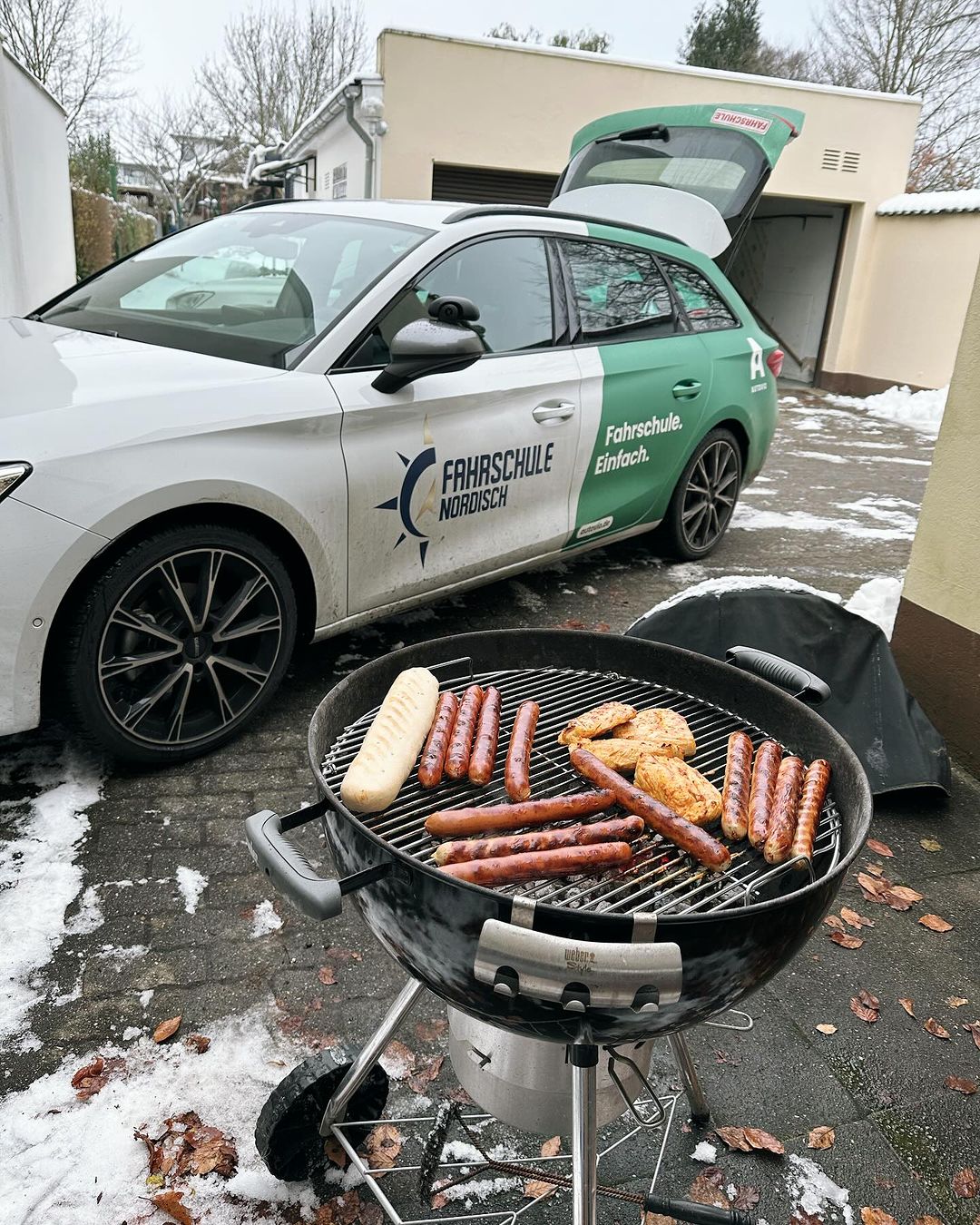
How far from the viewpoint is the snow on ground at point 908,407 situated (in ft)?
45.0

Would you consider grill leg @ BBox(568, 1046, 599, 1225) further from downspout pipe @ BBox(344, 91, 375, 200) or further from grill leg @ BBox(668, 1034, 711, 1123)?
downspout pipe @ BBox(344, 91, 375, 200)

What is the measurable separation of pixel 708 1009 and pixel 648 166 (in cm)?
671

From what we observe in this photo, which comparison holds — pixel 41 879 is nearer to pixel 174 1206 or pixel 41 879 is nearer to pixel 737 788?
pixel 174 1206

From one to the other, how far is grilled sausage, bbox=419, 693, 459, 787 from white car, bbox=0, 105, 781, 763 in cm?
139

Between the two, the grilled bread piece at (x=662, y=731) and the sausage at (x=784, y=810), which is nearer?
the sausage at (x=784, y=810)


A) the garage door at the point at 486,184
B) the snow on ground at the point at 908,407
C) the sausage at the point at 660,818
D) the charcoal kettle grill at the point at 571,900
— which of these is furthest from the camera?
the garage door at the point at 486,184

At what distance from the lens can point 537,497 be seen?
14.0ft

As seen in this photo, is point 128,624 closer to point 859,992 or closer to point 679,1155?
point 679,1155

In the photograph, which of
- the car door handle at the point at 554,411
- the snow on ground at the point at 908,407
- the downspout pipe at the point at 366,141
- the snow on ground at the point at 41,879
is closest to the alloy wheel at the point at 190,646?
the snow on ground at the point at 41,879

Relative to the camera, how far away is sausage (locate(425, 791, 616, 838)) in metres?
1.58

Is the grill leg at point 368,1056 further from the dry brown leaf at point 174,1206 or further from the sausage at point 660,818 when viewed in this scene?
the sausage at point 660,818

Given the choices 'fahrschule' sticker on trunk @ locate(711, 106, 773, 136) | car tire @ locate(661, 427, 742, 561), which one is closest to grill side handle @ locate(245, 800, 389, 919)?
car tire @ locate(661, 427, 742, 561)

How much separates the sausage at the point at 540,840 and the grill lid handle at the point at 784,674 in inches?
28.4

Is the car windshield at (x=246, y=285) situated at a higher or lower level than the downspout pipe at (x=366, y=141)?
lower
